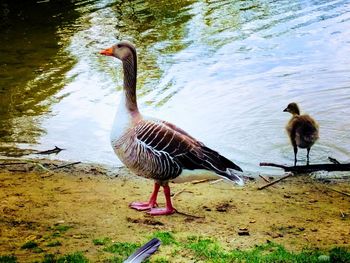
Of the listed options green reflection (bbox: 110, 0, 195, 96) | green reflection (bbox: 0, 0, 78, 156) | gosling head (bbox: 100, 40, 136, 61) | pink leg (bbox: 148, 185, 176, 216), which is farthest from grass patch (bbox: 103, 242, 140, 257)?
green reflection (bbox: 110, 0, 195, 96)

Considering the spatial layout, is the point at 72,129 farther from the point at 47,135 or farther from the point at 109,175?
the point at 109,175

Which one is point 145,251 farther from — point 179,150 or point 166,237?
point 179,150

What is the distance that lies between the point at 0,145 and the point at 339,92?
7.03 m

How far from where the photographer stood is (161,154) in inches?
263

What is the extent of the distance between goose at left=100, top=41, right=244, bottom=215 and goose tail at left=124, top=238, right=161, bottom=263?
1.30 meters

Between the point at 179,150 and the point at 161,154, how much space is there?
0.73 ft

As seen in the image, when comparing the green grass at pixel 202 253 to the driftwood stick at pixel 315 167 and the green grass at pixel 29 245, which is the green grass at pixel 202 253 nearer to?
the green grass at pixel 29 245

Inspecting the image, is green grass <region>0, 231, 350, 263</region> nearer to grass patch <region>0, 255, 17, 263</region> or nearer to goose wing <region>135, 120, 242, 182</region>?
grass patch <region>0, 255, 17, 263</region>

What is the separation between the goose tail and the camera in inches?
205

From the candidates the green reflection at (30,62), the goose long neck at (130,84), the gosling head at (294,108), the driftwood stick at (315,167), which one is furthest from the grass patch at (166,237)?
the green reflection at (30,62)

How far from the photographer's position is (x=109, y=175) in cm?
861

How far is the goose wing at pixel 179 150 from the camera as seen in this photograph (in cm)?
657

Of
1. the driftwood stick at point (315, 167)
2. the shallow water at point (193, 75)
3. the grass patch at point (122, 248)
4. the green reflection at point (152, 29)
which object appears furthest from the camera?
the green reflection at point (152, 29)

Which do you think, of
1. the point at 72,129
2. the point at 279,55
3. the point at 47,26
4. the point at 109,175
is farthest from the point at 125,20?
the point at 109,175
